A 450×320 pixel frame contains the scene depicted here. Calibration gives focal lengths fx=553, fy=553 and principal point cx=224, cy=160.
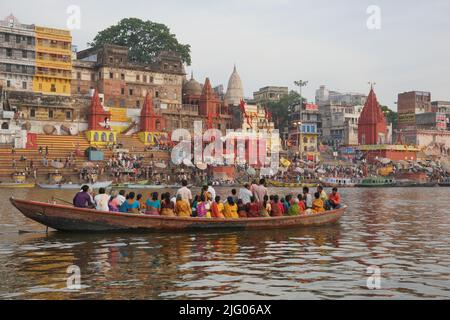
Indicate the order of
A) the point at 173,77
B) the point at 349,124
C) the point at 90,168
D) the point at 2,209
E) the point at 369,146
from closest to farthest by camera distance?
the point at 2,209 < the point at 90,168 < the point at 173,77 < the point at 369,146 < the point at 349,124

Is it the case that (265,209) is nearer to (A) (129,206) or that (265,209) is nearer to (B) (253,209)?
(B) (253,209)

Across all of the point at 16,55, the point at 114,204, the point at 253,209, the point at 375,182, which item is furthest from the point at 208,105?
the point at 114,204

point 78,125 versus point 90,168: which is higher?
point 78,125

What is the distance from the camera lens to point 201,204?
52.2 ft

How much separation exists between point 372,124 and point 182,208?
64.3m

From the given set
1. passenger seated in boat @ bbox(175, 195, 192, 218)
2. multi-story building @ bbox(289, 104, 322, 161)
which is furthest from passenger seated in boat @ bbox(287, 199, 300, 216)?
multi-story building @ bbox(289, 104, 322, 161)

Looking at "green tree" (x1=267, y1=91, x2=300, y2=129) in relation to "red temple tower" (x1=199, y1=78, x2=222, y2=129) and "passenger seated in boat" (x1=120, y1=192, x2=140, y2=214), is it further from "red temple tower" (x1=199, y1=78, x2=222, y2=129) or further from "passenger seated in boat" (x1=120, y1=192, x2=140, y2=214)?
"passenger seated in boat" (x1=120, y1=192, x2=140, y2=214)

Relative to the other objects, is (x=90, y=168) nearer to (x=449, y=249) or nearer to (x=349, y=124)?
(x=449, y=249)

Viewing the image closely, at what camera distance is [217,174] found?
53.8m

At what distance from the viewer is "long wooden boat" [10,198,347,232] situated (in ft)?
47.8

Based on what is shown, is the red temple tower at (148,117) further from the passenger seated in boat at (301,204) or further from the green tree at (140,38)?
the passenger seated in boat at (301,204)

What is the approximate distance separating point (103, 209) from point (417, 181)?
55303mm
